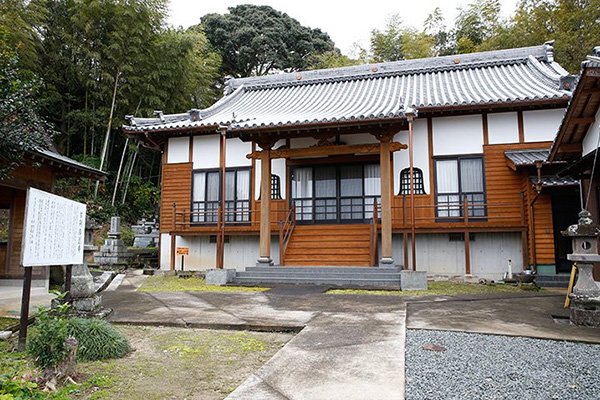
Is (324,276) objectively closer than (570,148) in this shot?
No

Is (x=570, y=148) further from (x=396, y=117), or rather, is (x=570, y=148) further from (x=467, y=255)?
(x=467, y=255)

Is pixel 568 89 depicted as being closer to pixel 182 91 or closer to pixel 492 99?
pixel 492 99

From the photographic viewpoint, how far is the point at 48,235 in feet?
14.6

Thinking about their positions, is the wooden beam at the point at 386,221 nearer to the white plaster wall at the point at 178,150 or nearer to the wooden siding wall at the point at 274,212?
the wooden siding wall at the point at 274,212

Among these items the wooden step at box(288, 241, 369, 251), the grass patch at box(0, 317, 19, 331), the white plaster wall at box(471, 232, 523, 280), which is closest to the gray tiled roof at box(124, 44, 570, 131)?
the wooden step at box(288, 241, 369, 251)

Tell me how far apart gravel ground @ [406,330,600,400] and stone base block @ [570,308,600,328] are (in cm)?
100

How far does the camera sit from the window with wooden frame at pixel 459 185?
1130 cm

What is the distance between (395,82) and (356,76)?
1560mm

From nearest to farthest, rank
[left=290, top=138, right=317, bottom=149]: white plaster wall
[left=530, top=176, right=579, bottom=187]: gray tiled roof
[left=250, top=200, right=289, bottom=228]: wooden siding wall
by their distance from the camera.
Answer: [left=530, top=176, right=579, bottom=187]: gray tiled roof → [left=250, top=200, right=289, bottom=228]: wooden siding wall → [left=290, top=138, right=317, bottom=149]: white plaster wall

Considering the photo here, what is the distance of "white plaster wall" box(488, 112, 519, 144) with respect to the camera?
36.6 ft

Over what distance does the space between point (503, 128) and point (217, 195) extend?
8596 mm

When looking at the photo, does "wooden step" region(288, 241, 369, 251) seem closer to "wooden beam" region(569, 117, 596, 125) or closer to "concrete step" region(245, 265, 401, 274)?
"concrete step" region(245, 265, 401, 274)

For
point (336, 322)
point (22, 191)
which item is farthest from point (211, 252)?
point (336, 322)

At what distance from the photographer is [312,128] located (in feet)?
32.8
